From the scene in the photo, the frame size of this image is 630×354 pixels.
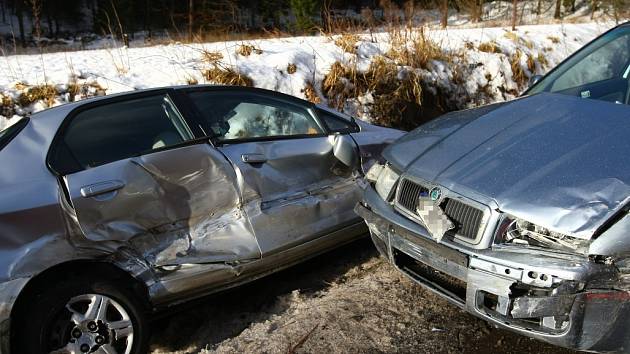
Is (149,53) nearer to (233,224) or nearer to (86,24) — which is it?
(233,224)

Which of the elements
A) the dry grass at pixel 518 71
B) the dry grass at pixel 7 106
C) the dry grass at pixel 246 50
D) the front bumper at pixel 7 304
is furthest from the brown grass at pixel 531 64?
the front bumper at pixel 7 304

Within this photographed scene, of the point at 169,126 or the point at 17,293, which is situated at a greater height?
the point at 169,126

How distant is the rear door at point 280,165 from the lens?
126 inches

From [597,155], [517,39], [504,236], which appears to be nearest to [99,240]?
[504,236]

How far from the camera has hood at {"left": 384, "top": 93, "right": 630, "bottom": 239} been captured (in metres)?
2.12

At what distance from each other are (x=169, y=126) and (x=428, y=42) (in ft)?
19.1

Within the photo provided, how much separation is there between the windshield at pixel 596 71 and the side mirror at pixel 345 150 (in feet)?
4.69

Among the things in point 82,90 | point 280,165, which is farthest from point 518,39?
point 280,165

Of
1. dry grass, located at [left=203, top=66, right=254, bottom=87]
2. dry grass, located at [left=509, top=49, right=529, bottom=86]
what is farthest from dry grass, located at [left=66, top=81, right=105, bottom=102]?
dry grass, located at [left=509, top=49, right=529, bottom=86]

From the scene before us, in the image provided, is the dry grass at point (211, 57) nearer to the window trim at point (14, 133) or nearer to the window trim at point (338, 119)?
the window trim at point (338, 119)

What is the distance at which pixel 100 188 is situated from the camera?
8.74 feet

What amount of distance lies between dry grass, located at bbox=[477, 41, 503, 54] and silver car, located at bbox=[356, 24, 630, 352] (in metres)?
6.16

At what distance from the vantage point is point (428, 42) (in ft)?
26.5

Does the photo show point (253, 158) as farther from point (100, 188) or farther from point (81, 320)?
point (81, 320)
